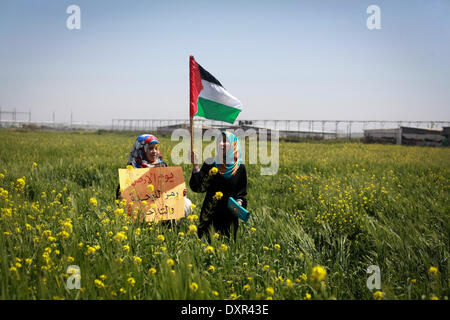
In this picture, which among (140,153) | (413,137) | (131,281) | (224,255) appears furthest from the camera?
(413,137)

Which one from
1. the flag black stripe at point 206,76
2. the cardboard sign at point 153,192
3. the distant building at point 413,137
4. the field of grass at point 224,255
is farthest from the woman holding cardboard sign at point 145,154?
the distant building at point 413,137

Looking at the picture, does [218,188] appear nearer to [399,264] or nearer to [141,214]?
[141,214]

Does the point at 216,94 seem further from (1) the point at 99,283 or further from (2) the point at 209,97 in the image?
(1) the point at 99,283

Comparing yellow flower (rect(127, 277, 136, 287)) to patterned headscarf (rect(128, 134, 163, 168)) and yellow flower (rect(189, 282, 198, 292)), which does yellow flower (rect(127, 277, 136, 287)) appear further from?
patterned headscarf (rect(128, 134, 163, 168))

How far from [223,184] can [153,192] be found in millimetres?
815

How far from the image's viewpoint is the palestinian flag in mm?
3119

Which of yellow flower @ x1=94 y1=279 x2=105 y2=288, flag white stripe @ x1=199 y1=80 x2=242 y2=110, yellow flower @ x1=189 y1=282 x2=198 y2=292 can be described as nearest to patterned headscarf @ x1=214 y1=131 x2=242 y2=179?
flag white stripe @ x1=199 y1=80 x2=242 y2=110

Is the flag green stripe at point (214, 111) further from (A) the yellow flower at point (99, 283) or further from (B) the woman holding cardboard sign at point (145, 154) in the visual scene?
(A) the yellow flower at point (99, 283)

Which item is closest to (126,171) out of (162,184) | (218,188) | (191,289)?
(162,184)

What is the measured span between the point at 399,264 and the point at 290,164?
655cm

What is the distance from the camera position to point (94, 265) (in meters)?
1.80

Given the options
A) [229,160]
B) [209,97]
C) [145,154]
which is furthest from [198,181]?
[209,97]

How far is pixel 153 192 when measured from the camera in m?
2.81
